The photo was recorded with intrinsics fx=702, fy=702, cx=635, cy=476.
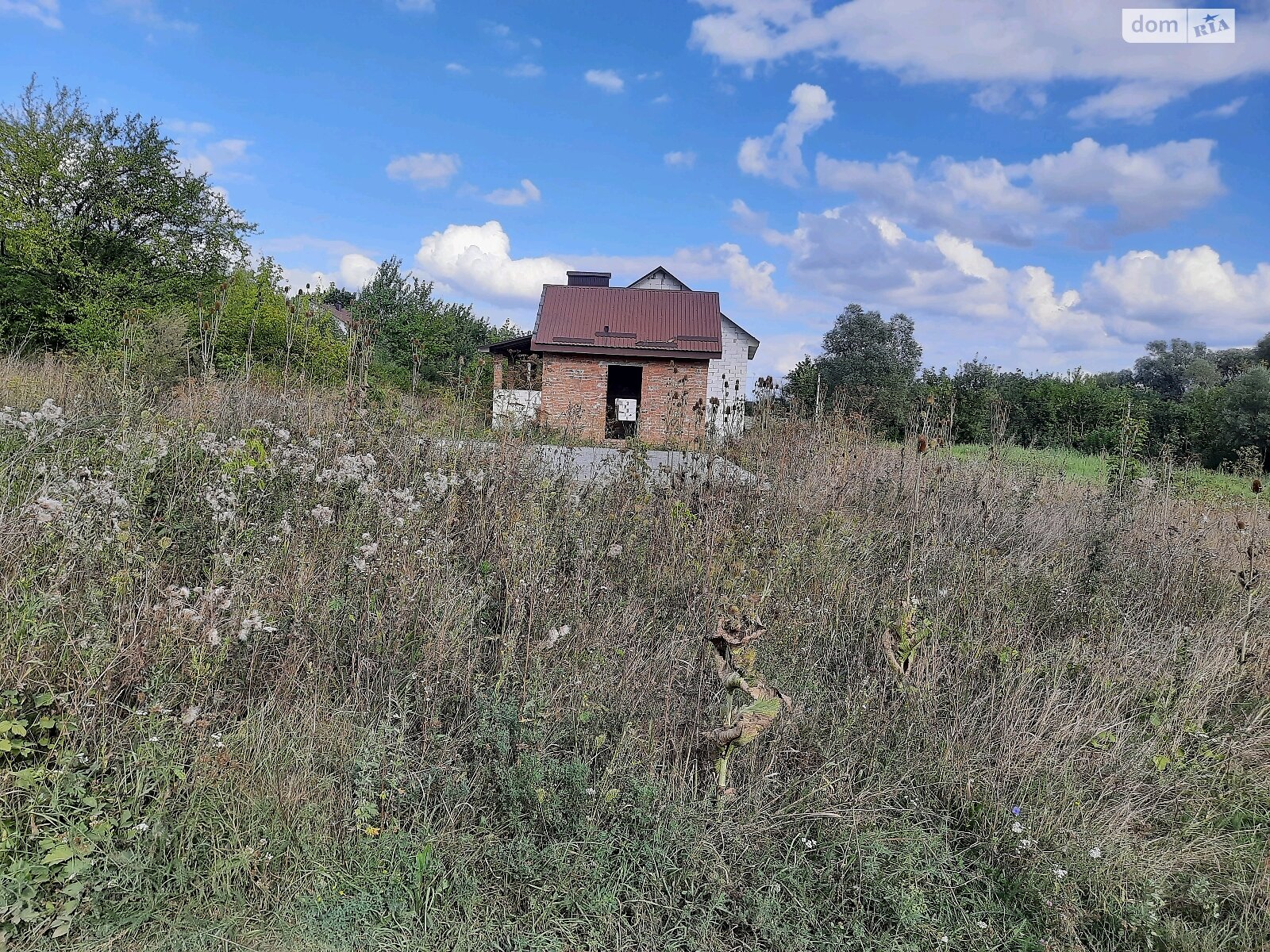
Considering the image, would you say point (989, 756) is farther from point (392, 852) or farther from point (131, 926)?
point (131, 926)

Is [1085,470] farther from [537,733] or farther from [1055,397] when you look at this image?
[1055,397]

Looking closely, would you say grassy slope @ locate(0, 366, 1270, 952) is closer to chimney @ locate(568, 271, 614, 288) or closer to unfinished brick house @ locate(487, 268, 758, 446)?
unfinished brick house @ locate(487, 268, 758, 446)

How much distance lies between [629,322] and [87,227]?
1408cm

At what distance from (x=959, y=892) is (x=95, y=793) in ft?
10.2

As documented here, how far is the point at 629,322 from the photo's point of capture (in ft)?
71.0

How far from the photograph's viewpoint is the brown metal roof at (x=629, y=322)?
2089 centimetres

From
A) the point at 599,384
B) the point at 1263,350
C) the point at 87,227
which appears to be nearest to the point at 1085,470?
the point at 599,384

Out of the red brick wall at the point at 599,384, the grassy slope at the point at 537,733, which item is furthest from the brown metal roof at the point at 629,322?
the grassy slope at the point at 537,733

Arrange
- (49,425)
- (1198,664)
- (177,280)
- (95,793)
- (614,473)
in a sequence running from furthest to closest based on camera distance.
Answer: (177,280), (614,473), (49,425), (1198,664), (95,793)

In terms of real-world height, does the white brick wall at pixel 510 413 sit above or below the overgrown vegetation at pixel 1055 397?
below

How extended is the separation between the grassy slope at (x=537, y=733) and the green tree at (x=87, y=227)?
15.0 metres

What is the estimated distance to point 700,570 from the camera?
13.5 ft

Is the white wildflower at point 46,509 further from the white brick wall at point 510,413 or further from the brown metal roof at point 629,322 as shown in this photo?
the brown metal roof at point 629,322

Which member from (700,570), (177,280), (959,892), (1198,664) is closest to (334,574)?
(700,570)
